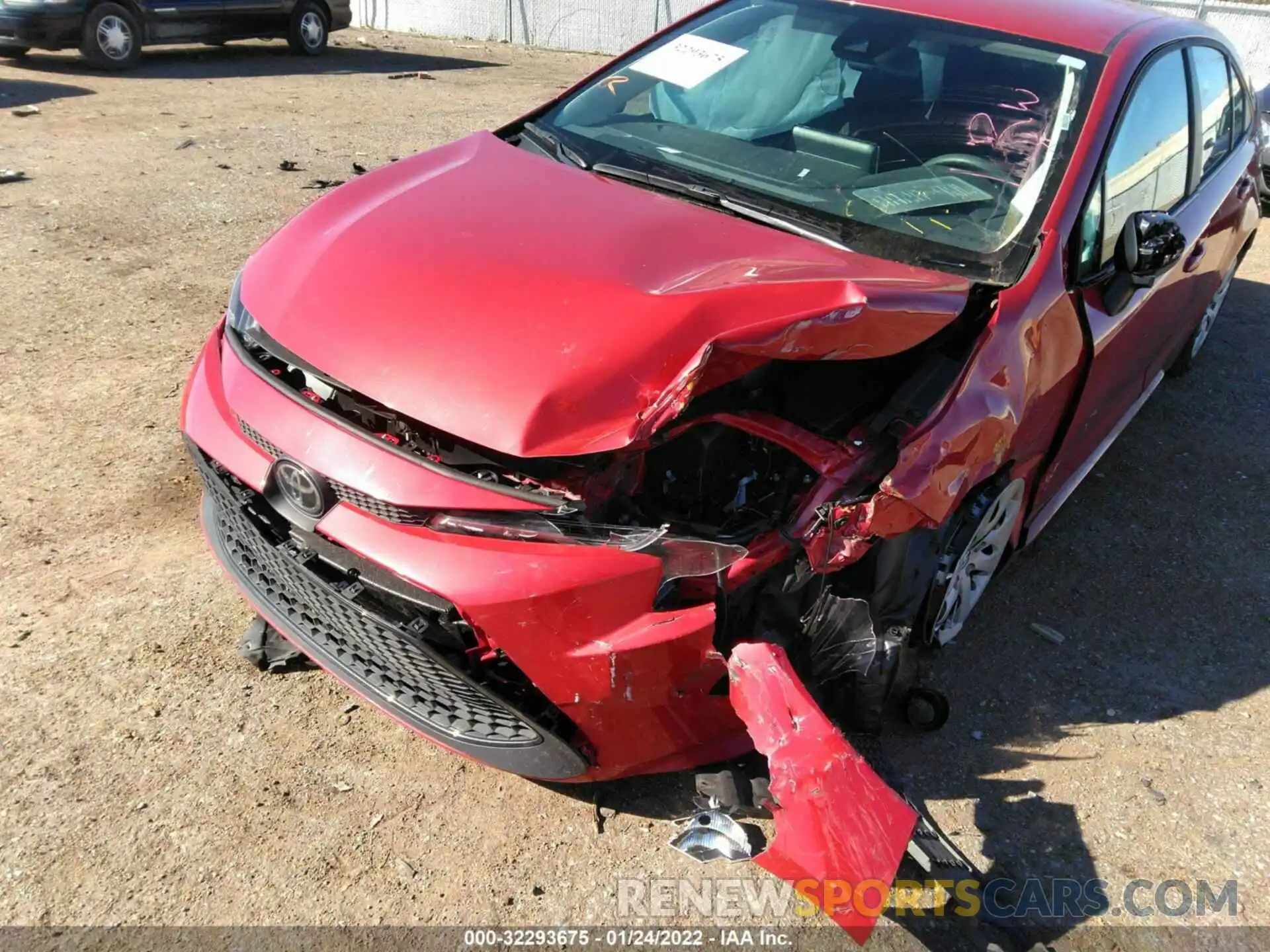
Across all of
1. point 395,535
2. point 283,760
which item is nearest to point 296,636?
point 283,760

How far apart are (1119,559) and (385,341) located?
292 centimetres

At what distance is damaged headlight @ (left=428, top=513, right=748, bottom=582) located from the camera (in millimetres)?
2098

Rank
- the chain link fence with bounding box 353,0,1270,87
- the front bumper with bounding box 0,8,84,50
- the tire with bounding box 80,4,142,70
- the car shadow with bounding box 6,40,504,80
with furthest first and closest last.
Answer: the chain link fence with bounding box 353,0,1270,87
the car shadow with bounding box 6,40,504,80
the tire with bounding box 80,4,142,70
the front bumper with bounding box 0,8,84,50

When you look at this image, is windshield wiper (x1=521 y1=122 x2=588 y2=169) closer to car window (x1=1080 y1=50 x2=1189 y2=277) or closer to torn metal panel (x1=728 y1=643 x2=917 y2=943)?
car window (x1=1080 y1=50 x2=1189 y2=277)

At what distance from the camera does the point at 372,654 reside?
2328 mm

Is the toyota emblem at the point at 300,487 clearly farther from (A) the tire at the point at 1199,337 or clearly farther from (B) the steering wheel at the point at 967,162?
(A) the tire at the point at 1199,337

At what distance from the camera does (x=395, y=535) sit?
2146 millimetres

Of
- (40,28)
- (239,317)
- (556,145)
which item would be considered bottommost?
(239,317)

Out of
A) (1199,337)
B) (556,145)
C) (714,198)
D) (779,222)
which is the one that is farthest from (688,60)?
(1199,337)

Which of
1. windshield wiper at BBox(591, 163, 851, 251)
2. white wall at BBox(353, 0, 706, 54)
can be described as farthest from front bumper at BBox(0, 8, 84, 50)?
windshield wiper at BBox(591, 163, 851, 251)

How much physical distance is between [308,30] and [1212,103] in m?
11.4

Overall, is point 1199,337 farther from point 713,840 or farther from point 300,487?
point 300,487

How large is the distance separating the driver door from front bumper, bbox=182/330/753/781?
1661mm

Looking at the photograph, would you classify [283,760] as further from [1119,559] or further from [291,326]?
[1119,559]
